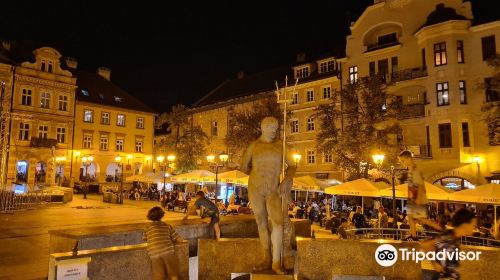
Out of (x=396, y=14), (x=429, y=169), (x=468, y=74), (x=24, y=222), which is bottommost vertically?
(x=24, y=222)

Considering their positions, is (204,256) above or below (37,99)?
below

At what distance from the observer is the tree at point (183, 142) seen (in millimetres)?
40844

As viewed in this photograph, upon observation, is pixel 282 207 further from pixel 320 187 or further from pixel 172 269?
pixel 320 187

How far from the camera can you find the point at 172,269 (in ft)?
21.0

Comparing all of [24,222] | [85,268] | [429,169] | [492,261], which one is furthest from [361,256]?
[429,169]

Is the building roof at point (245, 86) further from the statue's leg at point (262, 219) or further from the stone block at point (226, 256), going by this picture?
the statue's leg at point (262, 219)

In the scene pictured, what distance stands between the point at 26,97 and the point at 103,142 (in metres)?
10.5

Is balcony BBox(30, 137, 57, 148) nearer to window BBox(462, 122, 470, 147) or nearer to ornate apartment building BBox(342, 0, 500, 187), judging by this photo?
ornate apartment building BBox(342, 0, 500, 187)

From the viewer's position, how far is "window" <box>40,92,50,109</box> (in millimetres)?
45125

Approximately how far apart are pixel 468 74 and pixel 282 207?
2707 centimetres

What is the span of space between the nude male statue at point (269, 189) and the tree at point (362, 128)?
20.6m

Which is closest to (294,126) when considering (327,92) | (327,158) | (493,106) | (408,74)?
(327,92)

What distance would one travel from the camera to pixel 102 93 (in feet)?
173

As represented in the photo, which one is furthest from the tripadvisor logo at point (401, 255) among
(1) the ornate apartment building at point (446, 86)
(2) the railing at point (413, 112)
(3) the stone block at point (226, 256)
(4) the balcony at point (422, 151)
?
(2) the railing at point (413, 112)
